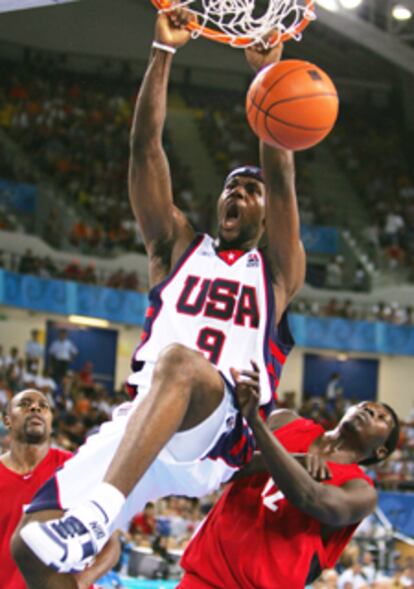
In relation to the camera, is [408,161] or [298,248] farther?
[408,161]

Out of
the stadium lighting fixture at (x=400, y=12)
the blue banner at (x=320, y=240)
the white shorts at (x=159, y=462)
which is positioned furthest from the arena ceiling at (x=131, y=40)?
the white shorts at (x=159, y=462)

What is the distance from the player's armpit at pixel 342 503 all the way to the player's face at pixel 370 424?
25 cm

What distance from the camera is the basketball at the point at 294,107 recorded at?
15.3 feet

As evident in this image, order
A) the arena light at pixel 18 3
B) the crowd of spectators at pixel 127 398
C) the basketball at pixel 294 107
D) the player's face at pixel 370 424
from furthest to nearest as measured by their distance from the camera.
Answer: the crowd of spectators at pixel 127 398
the arena light at pixel 18 3
the player's face at pixel 370 424
the basketball at pixel 294 107

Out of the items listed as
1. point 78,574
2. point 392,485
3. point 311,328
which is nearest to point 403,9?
point 311,328

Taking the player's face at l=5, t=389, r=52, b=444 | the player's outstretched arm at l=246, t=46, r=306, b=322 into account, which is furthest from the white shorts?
the player's face at l=5, t=389, r=52, b=444

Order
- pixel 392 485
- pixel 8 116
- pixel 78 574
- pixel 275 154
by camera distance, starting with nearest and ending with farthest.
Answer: pixel 78 574 → pixel 275 154 → pixel 392 485 → pixel 8 116

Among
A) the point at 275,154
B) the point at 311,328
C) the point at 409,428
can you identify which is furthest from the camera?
the point at 311,328

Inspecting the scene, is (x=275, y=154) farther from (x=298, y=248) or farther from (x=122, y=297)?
(x=122, y=297)

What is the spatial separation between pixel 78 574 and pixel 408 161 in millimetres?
28372

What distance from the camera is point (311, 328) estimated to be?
82.4 feet

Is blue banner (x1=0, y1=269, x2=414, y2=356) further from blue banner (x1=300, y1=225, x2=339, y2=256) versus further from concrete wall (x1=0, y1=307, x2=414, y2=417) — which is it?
blue banner (x1=300, y1=225, x2=339, y2=256)

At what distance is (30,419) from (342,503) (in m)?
2.41

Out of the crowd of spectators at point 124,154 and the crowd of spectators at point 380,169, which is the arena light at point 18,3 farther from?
the crowd of spectators at point 380,169
